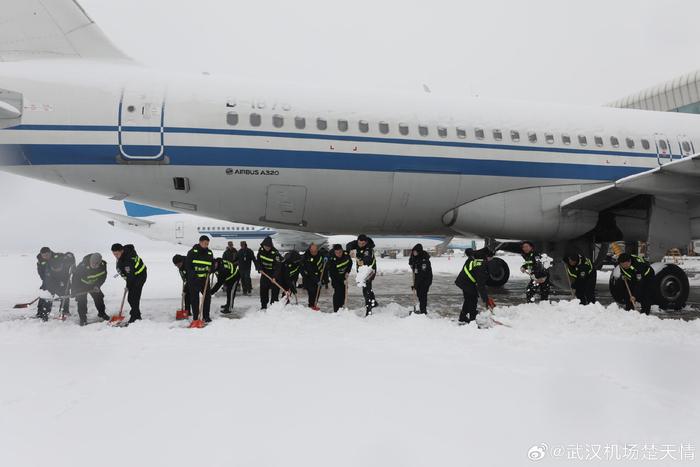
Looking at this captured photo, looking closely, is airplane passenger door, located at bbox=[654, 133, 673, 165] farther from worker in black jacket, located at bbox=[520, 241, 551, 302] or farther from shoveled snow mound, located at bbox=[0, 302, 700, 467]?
shoveled snow mound, located at bbox=[0, 302, 700, 467]

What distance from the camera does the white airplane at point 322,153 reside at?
6.95m

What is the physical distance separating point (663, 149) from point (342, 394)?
10443 mm

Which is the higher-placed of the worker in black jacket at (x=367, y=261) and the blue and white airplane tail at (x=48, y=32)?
the blue and white airplane tail at (x=48, y=32)

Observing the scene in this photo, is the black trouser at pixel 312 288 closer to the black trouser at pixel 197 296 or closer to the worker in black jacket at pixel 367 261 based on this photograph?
the worker in black jacket at pixel 367 261

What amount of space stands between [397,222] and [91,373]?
249 inches

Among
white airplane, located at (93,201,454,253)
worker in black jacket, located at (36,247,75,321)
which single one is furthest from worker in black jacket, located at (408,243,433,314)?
white airplane, located at (93,201,454,253)

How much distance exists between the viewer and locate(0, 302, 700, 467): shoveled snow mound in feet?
8.23

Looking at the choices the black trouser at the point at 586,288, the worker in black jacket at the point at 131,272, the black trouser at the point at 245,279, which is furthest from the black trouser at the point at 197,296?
the black trouser at the point at 586,288

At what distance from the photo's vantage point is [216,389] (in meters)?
3.45

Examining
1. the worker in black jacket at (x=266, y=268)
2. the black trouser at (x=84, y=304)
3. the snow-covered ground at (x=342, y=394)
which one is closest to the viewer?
the snow-covered ground at (x=342, y=394)

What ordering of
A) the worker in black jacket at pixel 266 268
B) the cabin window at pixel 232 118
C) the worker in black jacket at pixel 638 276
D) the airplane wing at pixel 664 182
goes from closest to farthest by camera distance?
the airplane wing at pixel 664 182 < the cabin window at pixel 232 118 < the worker in black jacket at pixel 638 276 < the worker in black jacket at pixel 266 268

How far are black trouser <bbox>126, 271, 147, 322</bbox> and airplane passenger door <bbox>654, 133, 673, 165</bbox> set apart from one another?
11594mm

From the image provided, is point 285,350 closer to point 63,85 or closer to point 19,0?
point 63,85

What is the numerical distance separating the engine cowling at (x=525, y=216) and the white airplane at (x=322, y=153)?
30 millimetres
